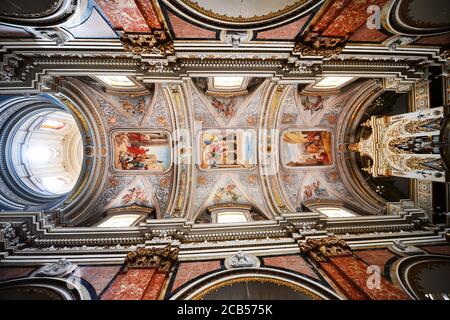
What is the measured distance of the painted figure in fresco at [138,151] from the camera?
34.5 feet

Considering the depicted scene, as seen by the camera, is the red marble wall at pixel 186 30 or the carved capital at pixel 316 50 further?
the carved capital at pixel 316 50

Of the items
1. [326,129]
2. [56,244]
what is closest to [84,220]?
[56,244]

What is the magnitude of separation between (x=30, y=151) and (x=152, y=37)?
8969 millimetres

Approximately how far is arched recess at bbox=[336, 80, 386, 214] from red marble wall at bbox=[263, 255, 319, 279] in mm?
5110

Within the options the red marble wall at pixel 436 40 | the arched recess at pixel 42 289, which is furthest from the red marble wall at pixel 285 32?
the arched recess at pixel 42 289

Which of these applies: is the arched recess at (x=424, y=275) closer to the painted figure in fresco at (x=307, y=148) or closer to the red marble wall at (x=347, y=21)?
the painted figure in fresco at (x=307, y=148)

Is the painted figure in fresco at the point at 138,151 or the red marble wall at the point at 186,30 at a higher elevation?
the red marble wall at the point at 186,30

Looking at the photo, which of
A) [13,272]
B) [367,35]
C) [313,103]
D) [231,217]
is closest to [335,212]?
[231,217]

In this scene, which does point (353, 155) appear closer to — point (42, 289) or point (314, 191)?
point (314, 191)

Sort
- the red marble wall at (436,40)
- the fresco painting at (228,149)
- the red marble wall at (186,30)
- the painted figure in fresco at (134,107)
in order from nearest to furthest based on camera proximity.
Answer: the red marble wall at (186,30)
the red marble wall at (436,40)
the painted figure in fresco at (134,107)
the fresco painting at (228,149)

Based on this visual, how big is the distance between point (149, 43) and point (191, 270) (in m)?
6.24

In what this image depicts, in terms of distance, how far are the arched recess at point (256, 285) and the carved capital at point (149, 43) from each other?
20.2 ft

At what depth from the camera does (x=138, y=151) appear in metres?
10.7

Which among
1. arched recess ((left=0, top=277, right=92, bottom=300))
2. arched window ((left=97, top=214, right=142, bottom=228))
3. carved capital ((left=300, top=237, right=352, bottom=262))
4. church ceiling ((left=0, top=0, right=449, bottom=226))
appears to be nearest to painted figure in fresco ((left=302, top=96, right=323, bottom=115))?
church ceiling ((left=0, top=0, right=449, bottom=226))
